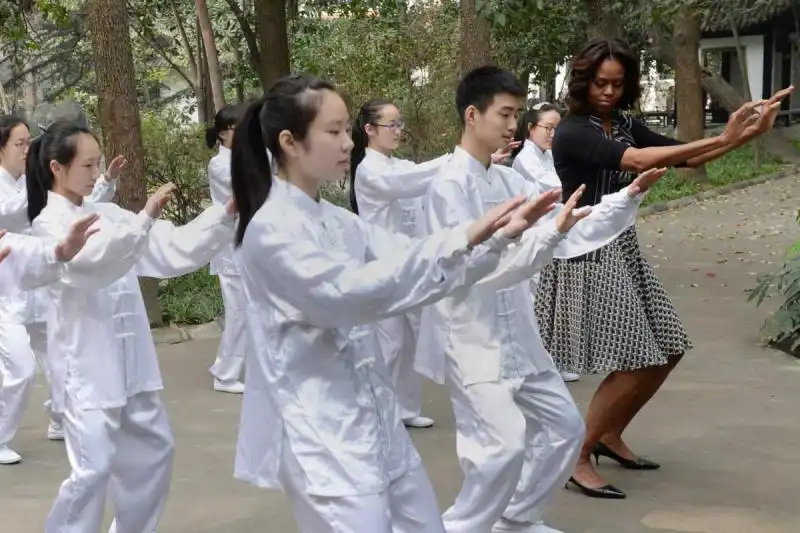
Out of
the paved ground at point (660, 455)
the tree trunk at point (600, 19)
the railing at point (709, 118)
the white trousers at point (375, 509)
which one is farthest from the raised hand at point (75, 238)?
the railing at point (709, 118)

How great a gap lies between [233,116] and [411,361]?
190 cm

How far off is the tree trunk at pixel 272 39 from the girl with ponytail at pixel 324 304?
8.58m

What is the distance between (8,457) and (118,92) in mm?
3372

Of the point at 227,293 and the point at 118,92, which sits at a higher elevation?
the point at 118,92

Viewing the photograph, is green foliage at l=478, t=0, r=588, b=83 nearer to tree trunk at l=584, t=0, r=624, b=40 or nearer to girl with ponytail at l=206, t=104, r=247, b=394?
tree trunk at l=584, t=0, r=624, b=40

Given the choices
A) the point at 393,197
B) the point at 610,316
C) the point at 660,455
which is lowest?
the point at 660,455

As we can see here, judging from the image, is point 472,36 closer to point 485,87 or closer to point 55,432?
point 55,432

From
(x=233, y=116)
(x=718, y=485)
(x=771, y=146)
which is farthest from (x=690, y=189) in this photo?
(x=718, y=485)

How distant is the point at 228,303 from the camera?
7.02 meters

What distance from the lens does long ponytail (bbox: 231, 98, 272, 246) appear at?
2.86m

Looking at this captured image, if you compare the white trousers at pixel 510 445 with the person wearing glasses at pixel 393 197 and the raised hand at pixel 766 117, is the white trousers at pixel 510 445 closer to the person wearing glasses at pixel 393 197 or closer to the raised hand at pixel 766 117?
the raised hand at pixel 766 117

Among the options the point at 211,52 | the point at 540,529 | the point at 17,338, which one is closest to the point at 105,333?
the point at 540,529

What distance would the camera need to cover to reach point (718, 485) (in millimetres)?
4695

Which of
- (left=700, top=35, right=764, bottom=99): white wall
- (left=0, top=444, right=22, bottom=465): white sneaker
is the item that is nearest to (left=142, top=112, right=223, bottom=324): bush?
(left=0, top=444, right=22, bottom=465): white sneaker
